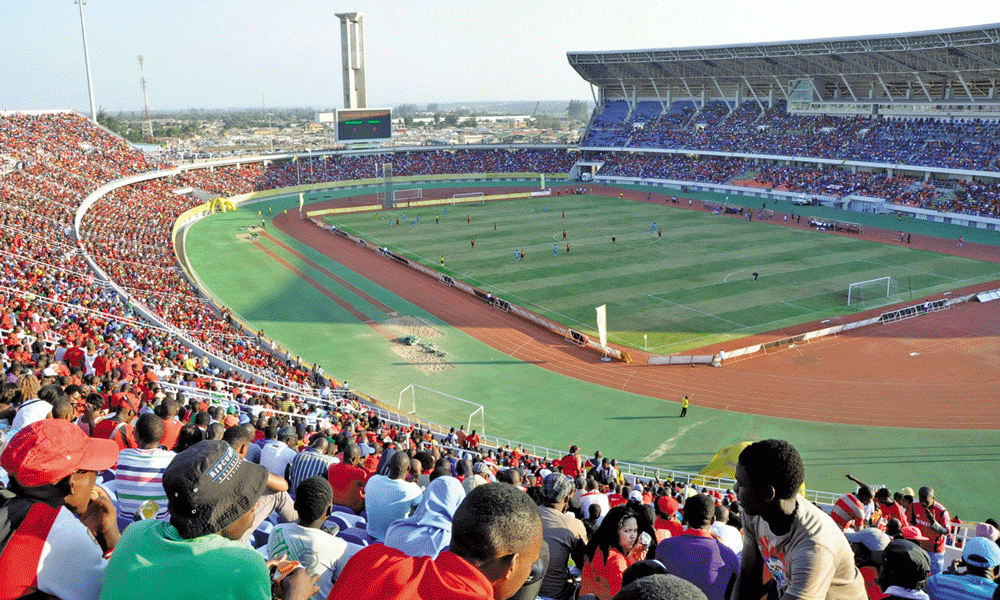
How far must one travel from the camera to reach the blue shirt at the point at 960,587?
4.94m

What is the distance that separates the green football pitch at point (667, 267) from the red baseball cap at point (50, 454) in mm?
29823

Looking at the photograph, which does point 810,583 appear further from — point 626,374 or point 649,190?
point 649,190

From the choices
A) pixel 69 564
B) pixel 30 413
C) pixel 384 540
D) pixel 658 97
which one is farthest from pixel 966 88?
pixel 69 564

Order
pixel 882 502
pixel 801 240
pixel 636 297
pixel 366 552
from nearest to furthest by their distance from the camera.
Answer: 1. pixel 366 552
2. pixel 882 502
3. pixel 636 297
4. pixel 801 240

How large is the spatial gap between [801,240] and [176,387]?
4952cm

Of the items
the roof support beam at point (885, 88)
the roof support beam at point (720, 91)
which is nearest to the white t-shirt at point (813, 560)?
the roof support beam at point (885, 88)

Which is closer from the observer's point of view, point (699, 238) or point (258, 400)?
point (258, 400)

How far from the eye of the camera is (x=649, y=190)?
84.9 metres

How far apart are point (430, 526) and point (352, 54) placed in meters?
105

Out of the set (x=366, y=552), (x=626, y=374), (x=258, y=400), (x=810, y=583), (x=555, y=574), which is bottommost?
(x=626, y=374)

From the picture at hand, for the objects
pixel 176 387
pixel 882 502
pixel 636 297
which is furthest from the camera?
pixel 636 297

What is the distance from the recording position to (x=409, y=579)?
2.93 meters

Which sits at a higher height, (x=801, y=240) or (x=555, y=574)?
(x=555, y=574)

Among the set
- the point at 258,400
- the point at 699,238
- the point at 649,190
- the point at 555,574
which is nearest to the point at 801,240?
the point at 699,238
